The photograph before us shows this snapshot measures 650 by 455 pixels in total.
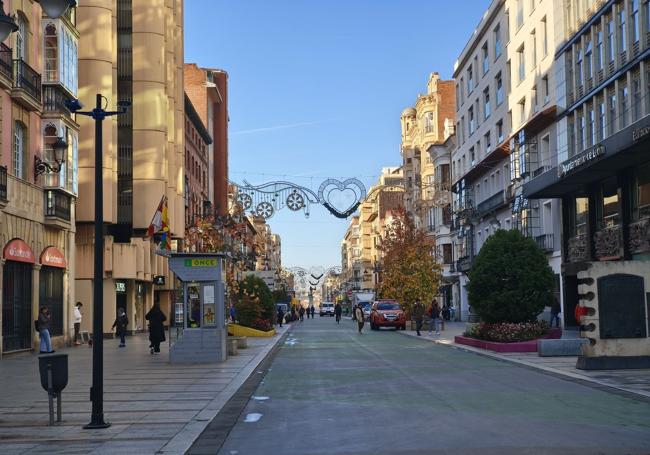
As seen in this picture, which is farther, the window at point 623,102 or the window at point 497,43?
the window at point 497,43

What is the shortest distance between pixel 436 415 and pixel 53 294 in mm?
25377

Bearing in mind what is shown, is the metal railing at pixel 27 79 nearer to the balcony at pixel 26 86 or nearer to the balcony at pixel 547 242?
the balcony at pixel 26 86

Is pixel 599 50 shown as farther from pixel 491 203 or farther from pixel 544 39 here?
pixel 491 203

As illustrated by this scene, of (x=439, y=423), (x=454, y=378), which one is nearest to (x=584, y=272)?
(x=454, y=378)

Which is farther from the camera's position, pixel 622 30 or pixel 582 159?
pixel 622 30

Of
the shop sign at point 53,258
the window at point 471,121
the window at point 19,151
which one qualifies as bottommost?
the shop sign at point 53,258

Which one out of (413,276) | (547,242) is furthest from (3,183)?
(413,276)

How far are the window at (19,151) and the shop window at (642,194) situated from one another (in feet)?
75.9

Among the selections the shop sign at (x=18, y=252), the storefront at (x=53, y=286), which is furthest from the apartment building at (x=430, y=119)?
the shop sign at (x=18, y=252)

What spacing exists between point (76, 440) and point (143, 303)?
43.7 meters

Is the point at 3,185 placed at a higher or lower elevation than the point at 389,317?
higher

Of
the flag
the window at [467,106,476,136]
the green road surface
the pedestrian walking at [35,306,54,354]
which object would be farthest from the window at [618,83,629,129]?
the window at [467,106,476,136]

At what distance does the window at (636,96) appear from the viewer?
Answer: 3569 cm

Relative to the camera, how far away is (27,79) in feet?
102
